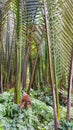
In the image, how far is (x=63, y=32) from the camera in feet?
8.78

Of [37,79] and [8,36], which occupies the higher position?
[8,36]

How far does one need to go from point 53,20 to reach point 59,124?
3.23 ft

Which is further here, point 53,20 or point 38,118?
point 38,118

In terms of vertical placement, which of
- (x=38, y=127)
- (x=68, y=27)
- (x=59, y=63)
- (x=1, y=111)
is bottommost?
(x=38, y=127)

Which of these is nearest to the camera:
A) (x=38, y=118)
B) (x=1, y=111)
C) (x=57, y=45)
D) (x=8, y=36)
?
(x=57, y=45)

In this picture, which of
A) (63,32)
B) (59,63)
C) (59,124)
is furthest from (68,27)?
(59,124)

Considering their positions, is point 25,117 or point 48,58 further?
point 25,117

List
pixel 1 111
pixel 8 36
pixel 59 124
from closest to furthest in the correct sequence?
1. pixel 59 124
2. pixel 1 111
3. pixel 8 36

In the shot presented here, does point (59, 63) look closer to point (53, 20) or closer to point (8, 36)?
point (53, 20)

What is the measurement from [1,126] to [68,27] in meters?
1.13

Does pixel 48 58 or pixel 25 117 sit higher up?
pixel 48 58

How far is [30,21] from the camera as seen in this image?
3203mm

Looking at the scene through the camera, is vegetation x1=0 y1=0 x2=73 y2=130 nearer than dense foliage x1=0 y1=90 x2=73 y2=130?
Yes

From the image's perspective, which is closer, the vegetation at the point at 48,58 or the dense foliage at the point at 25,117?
the vegetation at the point at 48,58
